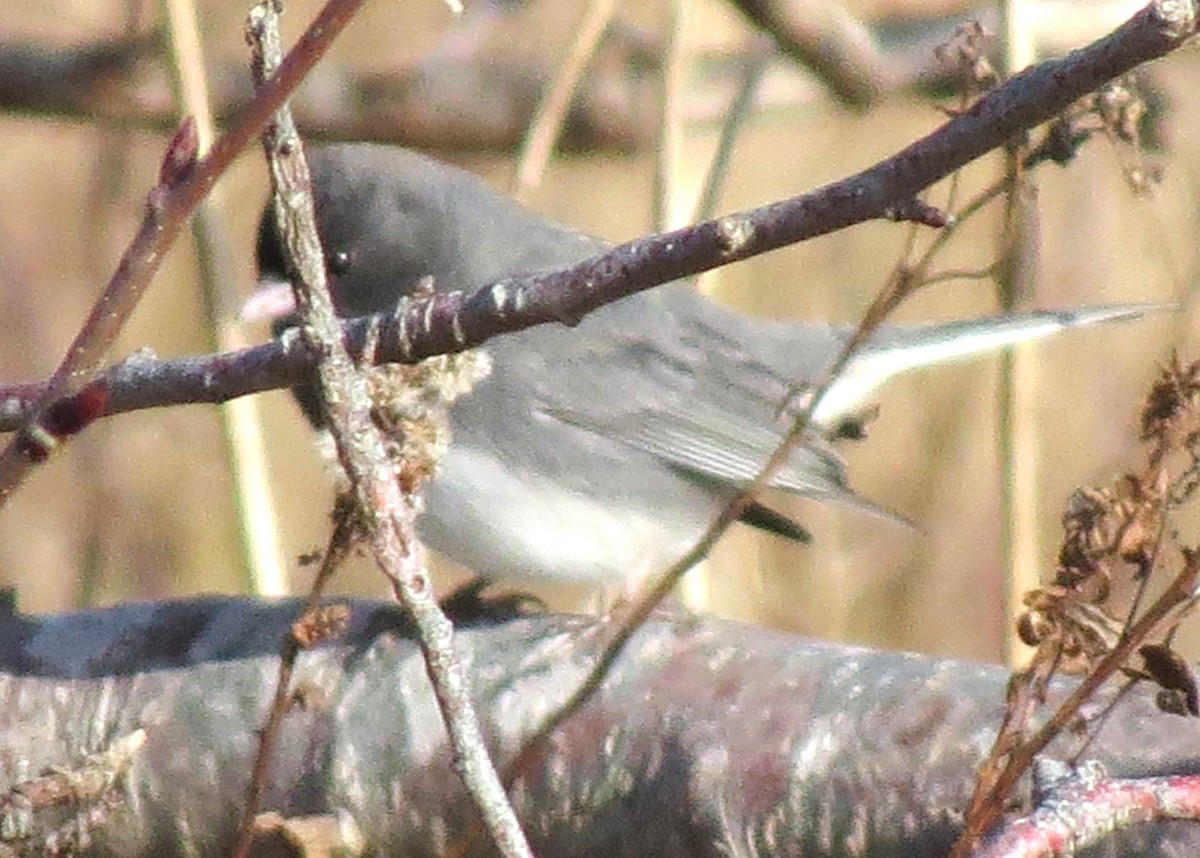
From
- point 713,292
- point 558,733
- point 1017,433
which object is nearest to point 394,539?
point 558,733

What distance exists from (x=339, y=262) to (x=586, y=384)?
38cm

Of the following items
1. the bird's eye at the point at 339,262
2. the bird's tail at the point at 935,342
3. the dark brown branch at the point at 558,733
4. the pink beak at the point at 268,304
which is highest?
the bird's eye at the point at 339,262

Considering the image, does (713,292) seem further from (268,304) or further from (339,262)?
(268,304)

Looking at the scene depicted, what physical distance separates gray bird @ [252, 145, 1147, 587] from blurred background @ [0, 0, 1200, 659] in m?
0.76

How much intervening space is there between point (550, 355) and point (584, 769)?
136 cm

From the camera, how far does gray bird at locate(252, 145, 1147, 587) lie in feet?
8.11

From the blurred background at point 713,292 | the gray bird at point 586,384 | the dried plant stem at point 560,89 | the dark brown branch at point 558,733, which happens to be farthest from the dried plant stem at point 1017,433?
the blurred background at point 713,292

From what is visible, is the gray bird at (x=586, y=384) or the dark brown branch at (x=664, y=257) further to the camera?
the gray bird at (x=586, y=384)

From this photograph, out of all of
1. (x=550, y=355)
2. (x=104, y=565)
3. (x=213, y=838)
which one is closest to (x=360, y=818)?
(x=213, y=838)

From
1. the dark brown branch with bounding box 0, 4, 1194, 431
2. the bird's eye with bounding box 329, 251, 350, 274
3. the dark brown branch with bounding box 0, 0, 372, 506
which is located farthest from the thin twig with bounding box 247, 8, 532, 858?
the bird's eye with bounding box 329, 251, 350, 274

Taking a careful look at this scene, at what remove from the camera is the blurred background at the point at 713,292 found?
3.89 m

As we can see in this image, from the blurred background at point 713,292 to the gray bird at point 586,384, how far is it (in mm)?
756

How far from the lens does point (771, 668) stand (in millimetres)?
1381

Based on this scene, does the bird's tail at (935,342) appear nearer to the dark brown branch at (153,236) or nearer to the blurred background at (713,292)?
the blurred background at (713,292)
